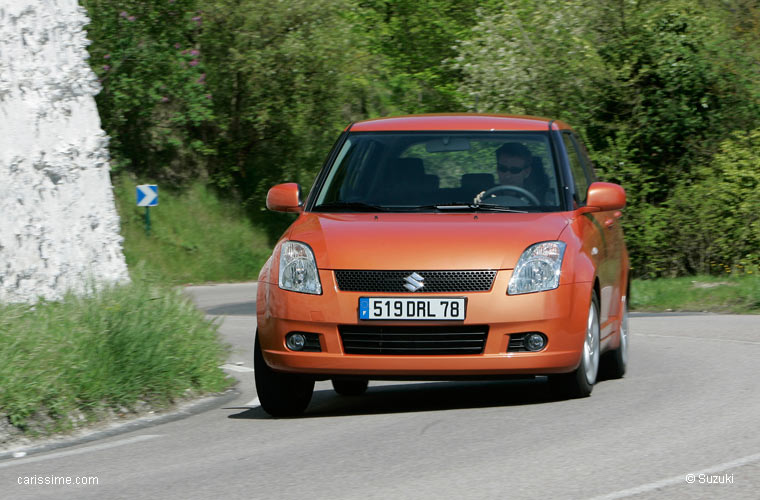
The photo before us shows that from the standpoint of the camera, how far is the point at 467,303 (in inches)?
309

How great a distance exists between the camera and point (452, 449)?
22.5ft

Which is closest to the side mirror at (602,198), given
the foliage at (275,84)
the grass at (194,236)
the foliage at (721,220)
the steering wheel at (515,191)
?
the steering wheel at (515,191)

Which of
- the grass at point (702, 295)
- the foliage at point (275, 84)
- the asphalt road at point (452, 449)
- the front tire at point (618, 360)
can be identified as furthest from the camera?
the foliage at point (275, 84)

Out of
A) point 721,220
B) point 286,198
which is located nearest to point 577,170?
point 286,198

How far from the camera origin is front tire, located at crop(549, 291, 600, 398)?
27.6 ft

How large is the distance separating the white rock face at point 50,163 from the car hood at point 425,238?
4094 millimetres

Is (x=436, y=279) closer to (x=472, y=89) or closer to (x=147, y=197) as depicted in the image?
(x=147, y=197)

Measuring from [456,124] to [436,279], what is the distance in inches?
72.4

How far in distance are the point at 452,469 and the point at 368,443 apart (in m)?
0.93

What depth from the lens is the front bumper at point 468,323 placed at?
→ 7871mm

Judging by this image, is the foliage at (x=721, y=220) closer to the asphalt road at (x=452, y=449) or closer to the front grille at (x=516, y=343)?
the asphalt road at (x=452, y=449)

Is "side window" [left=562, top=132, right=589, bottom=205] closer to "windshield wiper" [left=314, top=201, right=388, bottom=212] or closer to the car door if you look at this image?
the car door

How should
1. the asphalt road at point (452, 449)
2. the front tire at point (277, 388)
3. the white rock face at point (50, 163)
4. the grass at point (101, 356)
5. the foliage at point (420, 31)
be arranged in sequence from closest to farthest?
the asphalt road at point (452, 449), the grass at point (101, 356), the front tire at point (277, 388), the white rock face at point (50, 163), the foliage at point (420, 31)

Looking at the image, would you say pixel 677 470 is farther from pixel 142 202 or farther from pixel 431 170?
pixel 142 202
